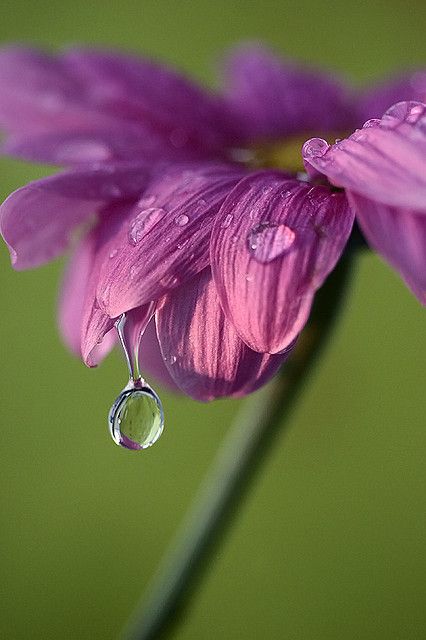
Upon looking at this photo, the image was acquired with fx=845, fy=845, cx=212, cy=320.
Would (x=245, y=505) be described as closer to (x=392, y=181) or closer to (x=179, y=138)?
(x=179, y=138)

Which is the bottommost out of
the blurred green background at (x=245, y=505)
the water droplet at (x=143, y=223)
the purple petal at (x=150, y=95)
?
the blurred green background at (x=245, y=505)

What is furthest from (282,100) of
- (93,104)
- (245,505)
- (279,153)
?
(245,505)

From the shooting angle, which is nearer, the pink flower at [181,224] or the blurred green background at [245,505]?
the pink flower at [181,224]

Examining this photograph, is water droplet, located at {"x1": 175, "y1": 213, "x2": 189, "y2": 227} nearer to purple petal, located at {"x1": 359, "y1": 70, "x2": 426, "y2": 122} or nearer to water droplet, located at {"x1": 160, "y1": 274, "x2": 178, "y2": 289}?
water droplet, located at {"x1": 160, "y1": 274, "x2": 178, "y2": 289}

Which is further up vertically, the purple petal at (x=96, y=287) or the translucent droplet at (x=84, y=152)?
the translucent droplet at (x=84, y=152)

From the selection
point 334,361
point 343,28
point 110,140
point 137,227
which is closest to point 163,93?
point 110,140

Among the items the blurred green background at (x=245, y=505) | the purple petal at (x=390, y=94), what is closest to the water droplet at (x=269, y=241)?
the purple petal at (x=390, y=94)

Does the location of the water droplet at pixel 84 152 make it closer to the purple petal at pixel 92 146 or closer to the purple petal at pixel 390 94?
the purple petal at pixel 92 146
